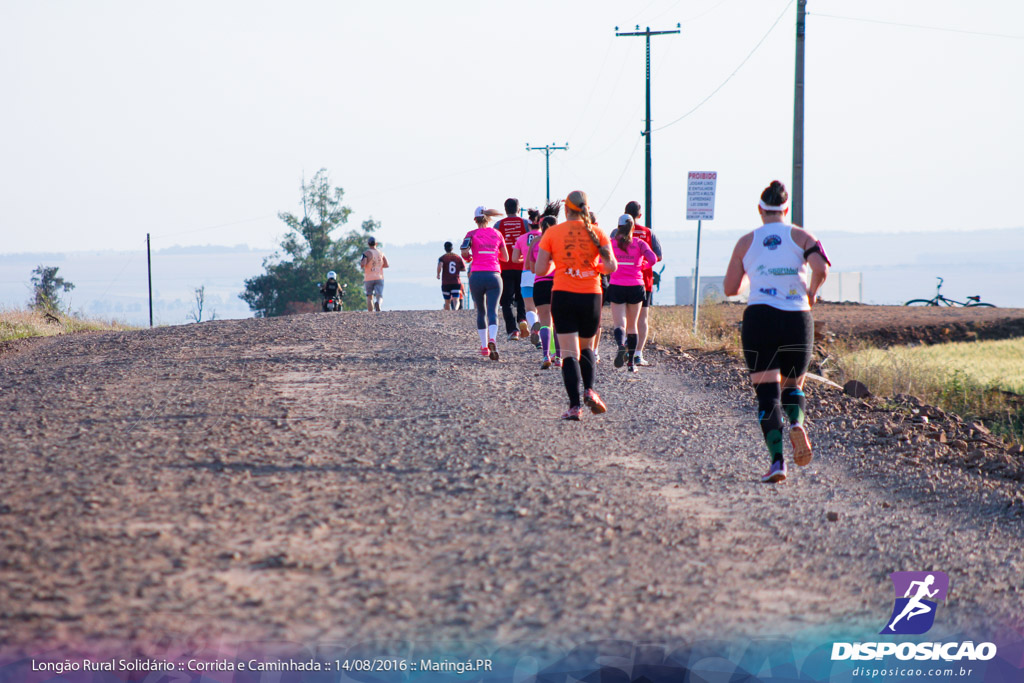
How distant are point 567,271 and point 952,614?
4.79 m

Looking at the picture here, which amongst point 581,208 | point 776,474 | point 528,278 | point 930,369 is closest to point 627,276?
point 528,278

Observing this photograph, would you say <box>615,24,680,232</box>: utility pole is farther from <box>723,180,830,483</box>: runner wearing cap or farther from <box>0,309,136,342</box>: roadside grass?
<box>723,180,830,483</box>: runner wearing cap

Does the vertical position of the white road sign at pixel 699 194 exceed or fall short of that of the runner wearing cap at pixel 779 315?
it exceeds it

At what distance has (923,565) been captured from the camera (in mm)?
4945

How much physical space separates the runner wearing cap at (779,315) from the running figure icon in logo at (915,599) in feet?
5.11

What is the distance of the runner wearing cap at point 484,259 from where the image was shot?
12.6 m

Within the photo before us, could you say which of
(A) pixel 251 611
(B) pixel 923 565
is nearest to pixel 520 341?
(B) pixel 923 565

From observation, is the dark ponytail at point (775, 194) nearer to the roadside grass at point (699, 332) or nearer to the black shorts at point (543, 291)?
the black shorts at point (543, 291)

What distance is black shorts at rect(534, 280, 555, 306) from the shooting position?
435 inches

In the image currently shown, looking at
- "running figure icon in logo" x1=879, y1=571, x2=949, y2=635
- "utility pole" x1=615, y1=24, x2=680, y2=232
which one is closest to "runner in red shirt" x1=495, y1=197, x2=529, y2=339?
"running figure icon in logo" x1=879, y1=571, x2=949, y2=635

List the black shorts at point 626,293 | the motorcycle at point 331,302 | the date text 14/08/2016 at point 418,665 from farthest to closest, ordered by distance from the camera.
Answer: the motorcycle at point 331,302, the black shorts at point 626,293, the date text 14/08/2016 at point 418,665

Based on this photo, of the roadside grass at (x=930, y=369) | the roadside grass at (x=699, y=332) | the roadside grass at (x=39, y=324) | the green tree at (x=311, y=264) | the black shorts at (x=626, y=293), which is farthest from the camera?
the green tree at (x=311, y=264)

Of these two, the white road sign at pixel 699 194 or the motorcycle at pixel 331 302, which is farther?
the motorcycle at pixel 331 302

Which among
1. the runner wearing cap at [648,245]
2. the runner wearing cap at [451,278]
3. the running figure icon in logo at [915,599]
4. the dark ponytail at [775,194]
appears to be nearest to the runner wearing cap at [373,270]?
the runner wearing cap at [451,278]
